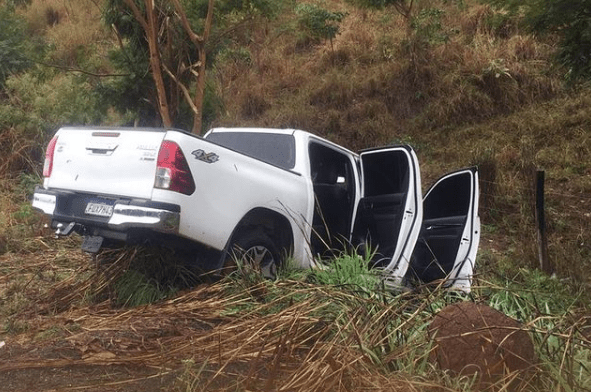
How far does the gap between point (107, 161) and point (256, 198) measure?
1.28 meters

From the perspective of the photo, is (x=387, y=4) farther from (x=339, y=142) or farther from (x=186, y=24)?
(x=186, y=24)

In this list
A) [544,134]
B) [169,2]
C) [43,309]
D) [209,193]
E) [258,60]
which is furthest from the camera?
[258,60]

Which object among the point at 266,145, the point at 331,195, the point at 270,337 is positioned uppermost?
the point at 266,145

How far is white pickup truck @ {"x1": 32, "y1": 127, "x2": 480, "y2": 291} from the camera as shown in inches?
225

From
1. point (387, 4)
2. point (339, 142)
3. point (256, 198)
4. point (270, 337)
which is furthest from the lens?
point (387, 4)

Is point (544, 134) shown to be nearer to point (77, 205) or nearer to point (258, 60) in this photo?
point (258, 60)

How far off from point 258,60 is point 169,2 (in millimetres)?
7716

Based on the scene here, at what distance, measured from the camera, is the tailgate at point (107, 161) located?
5727 millimetres

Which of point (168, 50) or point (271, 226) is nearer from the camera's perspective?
point (271, 226)

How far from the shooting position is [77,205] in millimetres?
6129

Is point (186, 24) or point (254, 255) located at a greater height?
point (186, 24)

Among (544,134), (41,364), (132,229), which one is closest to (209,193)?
(132,229)

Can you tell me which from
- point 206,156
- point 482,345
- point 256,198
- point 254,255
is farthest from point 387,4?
point 482,345

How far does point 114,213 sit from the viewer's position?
18.7ft
